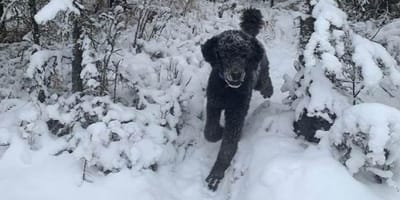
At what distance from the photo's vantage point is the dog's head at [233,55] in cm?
459

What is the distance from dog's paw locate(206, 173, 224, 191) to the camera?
4.43 m

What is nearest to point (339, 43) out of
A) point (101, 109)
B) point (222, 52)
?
point (222, 52)

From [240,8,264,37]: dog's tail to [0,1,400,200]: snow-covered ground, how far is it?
104 centimetres

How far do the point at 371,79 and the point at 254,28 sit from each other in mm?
2086

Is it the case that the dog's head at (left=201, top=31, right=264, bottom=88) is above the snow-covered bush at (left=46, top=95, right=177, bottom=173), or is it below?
above

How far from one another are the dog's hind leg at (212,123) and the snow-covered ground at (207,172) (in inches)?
7.8

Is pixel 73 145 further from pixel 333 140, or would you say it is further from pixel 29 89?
pixel 333 140

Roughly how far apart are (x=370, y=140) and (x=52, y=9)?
2558 mm

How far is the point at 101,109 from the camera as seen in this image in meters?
4.35

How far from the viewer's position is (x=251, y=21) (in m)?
5.49

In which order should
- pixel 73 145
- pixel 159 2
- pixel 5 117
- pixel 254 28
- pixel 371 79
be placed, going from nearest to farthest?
pixel 371 79 < pixel 73 145 < pixel 5 117 < pixel 254 28 < pixel 159 2

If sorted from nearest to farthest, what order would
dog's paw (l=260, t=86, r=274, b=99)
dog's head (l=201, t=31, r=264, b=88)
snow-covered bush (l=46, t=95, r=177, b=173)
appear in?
1. snow-covered bush (l=46, t=95, r=177, b=173)
2. dog's head (l=201, t=31, r=264, b=88)
3. dog's paw (l=260, t=86, r=274, b=99)

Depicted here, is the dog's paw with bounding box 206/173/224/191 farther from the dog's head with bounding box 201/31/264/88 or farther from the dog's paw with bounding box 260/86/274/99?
the dog's paw with bounding box 260/86/274/99

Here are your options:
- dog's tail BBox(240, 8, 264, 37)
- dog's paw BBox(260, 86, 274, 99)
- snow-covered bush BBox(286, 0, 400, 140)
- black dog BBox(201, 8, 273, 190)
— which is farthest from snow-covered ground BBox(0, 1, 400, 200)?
dog's tail BBox(240, 8, 264, 37)
